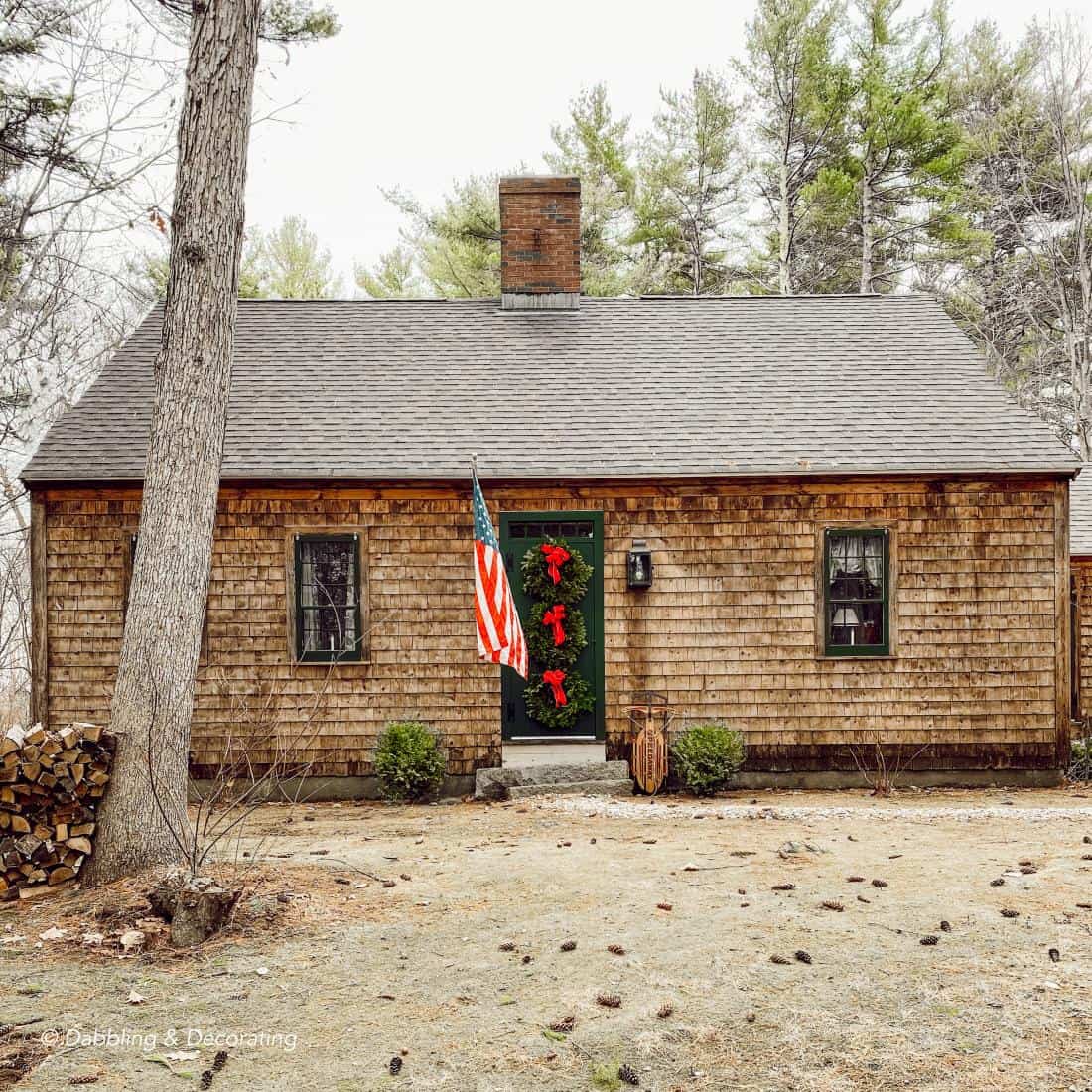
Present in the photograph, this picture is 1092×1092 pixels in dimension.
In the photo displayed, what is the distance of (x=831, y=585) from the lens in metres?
9.44

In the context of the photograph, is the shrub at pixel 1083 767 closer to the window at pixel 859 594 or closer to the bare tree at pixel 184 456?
the window at pixel 859 594

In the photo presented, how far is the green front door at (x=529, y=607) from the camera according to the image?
31.0 ft

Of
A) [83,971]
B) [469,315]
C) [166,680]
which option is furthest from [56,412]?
[83,971]

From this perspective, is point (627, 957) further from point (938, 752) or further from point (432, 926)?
point (938, 752)

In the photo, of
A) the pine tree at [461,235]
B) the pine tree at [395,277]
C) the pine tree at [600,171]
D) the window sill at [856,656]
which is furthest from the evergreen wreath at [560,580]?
the pine tree at [395,277]

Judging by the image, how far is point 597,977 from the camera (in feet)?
13.6

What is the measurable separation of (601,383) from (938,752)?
523cm

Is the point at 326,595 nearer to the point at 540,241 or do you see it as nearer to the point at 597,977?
the point at 540,241

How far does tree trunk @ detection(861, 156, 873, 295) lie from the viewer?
19.8 meters

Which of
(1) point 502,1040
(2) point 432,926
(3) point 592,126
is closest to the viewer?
(1) point 502,1040

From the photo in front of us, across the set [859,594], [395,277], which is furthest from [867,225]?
[859,594]

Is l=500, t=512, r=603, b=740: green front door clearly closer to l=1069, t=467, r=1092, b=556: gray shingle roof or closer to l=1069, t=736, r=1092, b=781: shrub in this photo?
l=1069, t=736, r=1092, b=781: shrub

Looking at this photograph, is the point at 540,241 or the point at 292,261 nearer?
the point at 540,241

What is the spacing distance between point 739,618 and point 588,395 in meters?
2.98
